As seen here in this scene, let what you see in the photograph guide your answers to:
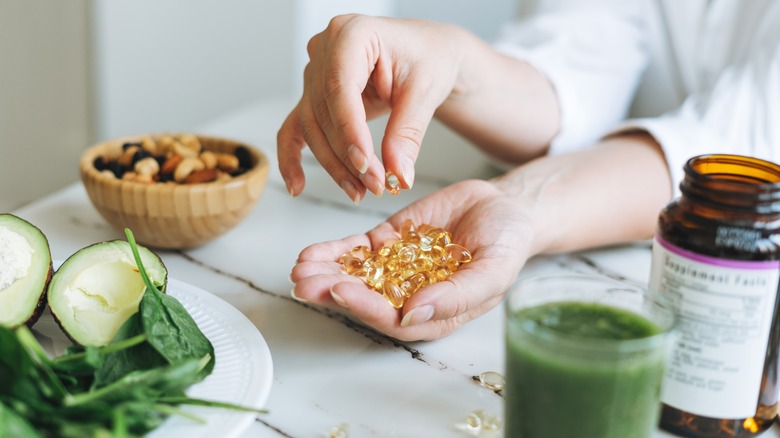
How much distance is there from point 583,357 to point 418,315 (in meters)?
0.21

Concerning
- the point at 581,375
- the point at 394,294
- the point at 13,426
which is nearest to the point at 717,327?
the point at 581,375

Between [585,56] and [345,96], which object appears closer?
[345,96]

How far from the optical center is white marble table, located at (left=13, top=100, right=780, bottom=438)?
2.26 feet

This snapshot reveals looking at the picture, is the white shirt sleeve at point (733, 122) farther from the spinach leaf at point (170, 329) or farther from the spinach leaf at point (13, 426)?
the spinach leaf at point (13, 426)

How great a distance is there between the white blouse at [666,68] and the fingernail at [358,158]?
48 centimetres

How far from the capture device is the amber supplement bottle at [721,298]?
0.58 meters

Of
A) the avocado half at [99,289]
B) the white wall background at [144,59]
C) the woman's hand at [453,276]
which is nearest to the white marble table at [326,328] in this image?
the woman's hand at [453,276]

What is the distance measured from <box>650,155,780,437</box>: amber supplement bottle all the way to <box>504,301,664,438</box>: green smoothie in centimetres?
6

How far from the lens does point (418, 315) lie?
0.69 meters

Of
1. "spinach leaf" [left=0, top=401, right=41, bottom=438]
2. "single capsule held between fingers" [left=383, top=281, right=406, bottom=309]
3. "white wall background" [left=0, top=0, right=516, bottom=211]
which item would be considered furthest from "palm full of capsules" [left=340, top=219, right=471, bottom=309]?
"white wall background" [left=0, top=0, right=516, bottom=211]

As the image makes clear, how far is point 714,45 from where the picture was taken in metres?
1.26

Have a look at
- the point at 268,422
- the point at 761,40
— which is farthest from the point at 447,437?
the point at 761,40

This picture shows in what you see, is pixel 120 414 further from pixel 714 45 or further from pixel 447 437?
pixel 714 45

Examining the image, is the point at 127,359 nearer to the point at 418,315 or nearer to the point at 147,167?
the point at 418,315
